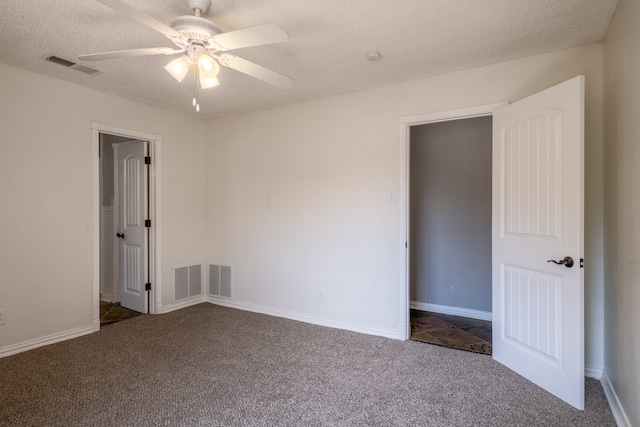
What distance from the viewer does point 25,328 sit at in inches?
124

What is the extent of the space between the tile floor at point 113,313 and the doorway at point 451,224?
3326 millimetres

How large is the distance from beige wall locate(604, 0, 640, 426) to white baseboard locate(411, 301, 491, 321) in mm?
Result: 1617

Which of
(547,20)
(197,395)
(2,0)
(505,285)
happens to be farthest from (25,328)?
(547,20)

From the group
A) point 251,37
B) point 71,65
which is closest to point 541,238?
point 251,37

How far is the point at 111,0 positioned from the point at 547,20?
2559 mm

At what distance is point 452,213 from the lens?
14.3 feet

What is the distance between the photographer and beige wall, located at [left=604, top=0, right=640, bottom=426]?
6.14 ft

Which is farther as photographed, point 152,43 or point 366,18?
point 152,43

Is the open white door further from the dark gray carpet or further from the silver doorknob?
the dark gray carpet

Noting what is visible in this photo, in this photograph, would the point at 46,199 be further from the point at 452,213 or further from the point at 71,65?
the point at 452,213

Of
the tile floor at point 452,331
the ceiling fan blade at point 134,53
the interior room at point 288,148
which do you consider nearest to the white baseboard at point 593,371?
the interior room at point 288,148

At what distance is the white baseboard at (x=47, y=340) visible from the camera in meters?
3.04

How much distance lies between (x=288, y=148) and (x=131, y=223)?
2192mm

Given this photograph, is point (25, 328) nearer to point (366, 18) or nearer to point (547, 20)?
point (366, 18)
